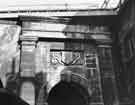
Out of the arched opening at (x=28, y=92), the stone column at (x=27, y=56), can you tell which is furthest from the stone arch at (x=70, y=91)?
the stone column at (x=27, y=56)

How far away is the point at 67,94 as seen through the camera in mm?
8867

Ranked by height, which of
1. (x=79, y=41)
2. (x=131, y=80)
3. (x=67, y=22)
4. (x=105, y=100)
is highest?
(x=67, y=22)

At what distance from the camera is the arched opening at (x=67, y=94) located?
8.52 meters

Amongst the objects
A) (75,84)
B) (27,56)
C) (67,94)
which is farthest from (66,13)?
(67,94)

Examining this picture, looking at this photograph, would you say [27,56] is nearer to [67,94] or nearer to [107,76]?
[67,94]

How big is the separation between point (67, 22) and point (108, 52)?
189cm

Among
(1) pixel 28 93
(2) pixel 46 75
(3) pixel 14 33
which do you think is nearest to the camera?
(1) pixel 28 93

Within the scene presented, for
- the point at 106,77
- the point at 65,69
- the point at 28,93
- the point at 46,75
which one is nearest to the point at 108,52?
the point at 106,77

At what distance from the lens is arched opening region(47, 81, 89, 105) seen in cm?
852

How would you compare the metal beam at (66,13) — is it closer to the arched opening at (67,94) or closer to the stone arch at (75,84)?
the stone arch at (75,84)

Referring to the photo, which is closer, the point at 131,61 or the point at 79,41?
the point at 131,61

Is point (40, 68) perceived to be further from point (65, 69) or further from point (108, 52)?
point (108, 52)

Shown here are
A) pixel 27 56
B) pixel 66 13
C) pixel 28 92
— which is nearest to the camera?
pixel 28 92

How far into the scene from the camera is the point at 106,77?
28.2 ft
